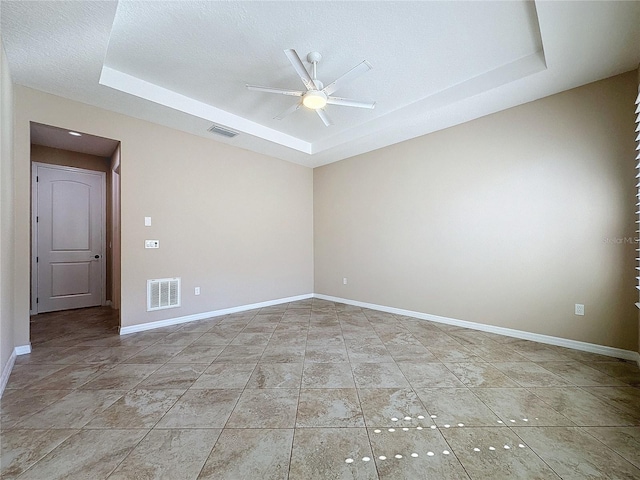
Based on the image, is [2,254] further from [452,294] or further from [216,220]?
[452,294]

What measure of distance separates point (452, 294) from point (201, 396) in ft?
11.3

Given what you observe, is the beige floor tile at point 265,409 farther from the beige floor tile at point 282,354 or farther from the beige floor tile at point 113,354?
the beige floor tile at point 113,354

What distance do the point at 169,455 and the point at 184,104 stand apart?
3.73 m

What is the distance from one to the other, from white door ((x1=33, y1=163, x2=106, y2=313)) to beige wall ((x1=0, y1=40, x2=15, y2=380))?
2.31 m

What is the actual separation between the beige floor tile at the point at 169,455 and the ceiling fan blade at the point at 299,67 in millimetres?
2820

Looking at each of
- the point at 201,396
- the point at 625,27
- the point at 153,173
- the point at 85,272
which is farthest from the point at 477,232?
the point at 85,272

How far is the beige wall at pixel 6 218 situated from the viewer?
7.46 ft

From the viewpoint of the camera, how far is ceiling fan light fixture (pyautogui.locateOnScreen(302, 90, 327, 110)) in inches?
109

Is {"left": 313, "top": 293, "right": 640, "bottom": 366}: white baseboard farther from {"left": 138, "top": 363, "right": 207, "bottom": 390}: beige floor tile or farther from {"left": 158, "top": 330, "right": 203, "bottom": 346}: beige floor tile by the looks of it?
{"left": 138, "top": 363, "right": 207, "bottom": 390}: beige floor tile

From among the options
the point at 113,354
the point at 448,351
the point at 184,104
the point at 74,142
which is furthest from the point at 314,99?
the point at 74,142

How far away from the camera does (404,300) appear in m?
4.56

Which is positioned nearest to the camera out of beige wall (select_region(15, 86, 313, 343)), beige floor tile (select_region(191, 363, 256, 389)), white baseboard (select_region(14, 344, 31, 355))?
beige floor tile (select_region(191, 363, 256, 389))

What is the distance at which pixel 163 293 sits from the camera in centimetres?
395

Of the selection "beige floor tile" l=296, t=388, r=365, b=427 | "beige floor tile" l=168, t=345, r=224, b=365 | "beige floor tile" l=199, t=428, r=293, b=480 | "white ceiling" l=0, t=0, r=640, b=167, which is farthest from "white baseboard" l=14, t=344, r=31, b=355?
"beige floor tile" l=296, t=388, r=365, b=427
